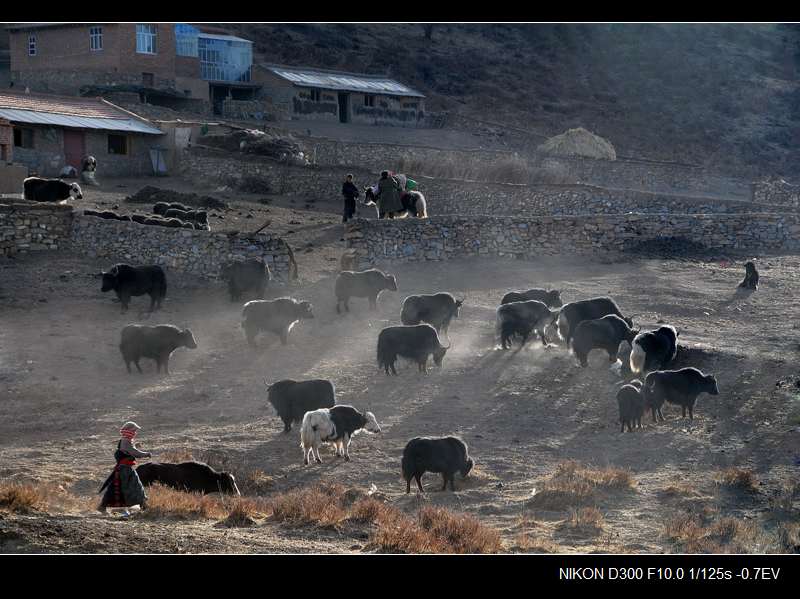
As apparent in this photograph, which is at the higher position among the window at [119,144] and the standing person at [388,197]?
the window at [119,144]

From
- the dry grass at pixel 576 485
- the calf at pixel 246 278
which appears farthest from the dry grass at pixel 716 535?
the calf at pixel 246 278

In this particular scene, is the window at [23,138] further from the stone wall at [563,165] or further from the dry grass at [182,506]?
the dry grass at [182,506]

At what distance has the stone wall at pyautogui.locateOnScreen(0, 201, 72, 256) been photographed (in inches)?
1090

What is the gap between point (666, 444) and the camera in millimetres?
16922

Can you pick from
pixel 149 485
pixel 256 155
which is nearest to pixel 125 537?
pixel 149 485

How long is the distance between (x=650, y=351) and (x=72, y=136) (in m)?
26.2

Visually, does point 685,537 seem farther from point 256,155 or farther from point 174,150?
point 174,150

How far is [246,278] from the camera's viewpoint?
81.3 feet

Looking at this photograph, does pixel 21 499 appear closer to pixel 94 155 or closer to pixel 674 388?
pixel 674 388

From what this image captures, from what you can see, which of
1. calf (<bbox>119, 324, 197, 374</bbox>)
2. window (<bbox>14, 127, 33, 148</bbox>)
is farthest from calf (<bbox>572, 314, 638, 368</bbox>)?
window (<bbox>14, 127, 33, 148</bbox>)

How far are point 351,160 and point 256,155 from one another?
653 cm

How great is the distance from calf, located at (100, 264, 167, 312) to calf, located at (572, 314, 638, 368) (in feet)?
29.1

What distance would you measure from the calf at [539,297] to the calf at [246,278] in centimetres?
530

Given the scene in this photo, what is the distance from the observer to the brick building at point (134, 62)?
175ft
